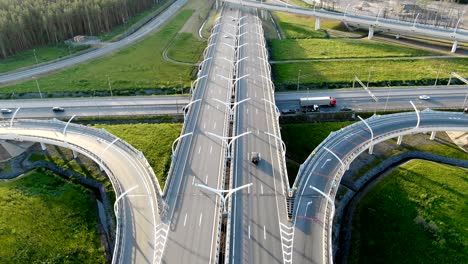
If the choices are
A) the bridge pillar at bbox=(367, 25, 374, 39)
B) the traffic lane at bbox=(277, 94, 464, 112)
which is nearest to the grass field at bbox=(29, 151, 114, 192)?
the traffic lane at bbox=(277, 94, 464, 112)

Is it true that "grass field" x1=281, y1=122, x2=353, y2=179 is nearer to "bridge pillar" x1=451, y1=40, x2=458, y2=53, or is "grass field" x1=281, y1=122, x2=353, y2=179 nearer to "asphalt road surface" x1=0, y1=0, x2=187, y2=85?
"bridge pillar" x1=451, y1=40, x2=458, y2=53

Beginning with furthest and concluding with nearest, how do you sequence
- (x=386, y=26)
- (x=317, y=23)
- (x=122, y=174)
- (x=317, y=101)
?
(x=317, y=23) → (x=386, y=26) → (x=317, y=101) → (x=122, y=174)

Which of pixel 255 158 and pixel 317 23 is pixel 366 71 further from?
pixel 255 158

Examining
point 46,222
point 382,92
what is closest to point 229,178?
point 46,222

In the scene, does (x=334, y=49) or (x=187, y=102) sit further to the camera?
(x=334, y=49)

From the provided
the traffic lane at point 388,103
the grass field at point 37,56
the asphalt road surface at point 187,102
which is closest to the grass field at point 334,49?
the asphalt road surface at point 187,102

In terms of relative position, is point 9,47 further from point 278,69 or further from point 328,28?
point 328,28
